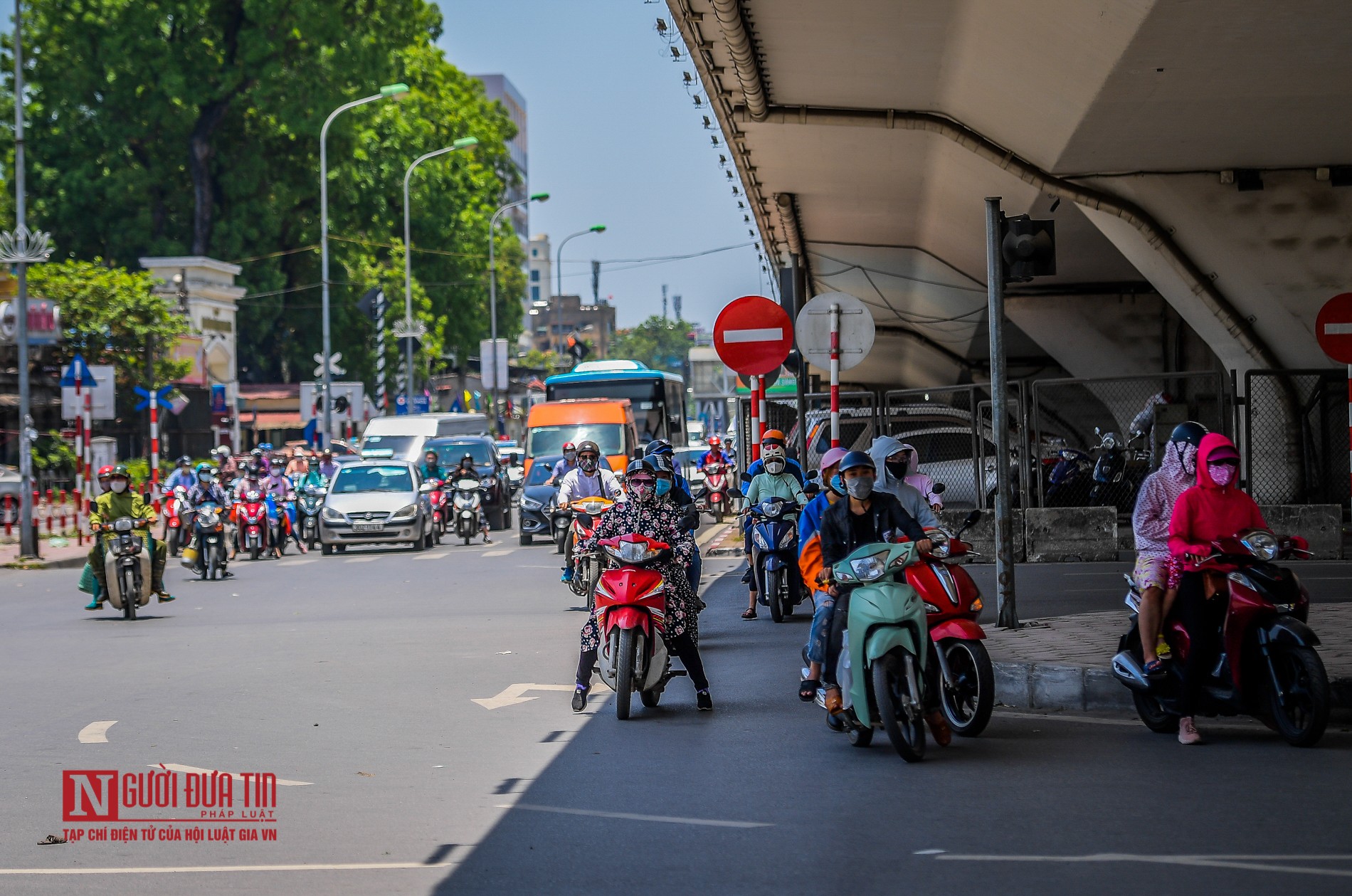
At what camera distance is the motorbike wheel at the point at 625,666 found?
940 cm

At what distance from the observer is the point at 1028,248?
11.5 meters

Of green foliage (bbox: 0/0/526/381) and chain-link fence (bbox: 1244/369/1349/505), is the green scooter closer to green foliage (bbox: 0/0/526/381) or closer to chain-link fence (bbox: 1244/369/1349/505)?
chain-link fence (bbox: 1244/369/1349/505)

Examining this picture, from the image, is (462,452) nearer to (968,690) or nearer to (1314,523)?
(1314,523)

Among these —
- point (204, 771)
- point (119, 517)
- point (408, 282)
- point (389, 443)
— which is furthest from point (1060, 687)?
point (408, 282)

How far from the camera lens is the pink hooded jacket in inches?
312

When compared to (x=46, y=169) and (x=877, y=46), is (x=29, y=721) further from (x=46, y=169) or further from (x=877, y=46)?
(x=46, y=169)

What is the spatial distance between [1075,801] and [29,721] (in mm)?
5970

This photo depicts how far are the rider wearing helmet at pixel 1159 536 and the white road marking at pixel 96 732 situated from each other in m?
5.22

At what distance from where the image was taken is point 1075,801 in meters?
6.82

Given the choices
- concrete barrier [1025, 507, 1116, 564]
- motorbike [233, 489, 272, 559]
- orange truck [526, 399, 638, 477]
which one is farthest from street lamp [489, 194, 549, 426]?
concrete barrier [1025, 507, 1116, 564]

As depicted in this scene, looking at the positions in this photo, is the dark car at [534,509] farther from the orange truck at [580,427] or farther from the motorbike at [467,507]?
the orange truck at [580,427]

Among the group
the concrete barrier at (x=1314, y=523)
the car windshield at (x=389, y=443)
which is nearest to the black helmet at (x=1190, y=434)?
the concrete barrier at (x=1314, y=523)

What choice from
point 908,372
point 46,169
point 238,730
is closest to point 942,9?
point 238,730

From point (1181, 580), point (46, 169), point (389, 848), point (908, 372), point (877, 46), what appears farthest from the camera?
point (46, 169)
